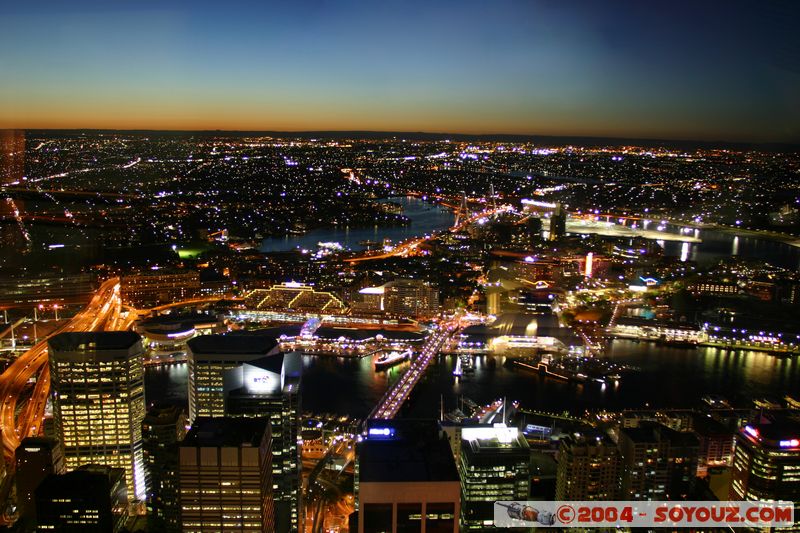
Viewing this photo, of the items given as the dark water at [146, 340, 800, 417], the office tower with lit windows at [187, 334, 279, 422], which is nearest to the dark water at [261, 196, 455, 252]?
the dark water at [146, 340, 800, 417]

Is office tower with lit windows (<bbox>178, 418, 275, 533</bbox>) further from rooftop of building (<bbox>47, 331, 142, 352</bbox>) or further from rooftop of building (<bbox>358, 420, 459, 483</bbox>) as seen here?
rooftop of building (<bbox>47, 331, 142, 352</bbox>)

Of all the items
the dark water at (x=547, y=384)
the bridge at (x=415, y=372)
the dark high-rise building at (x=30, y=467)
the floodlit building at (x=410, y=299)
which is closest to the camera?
the dark high-rise building at (x=30, y=467)

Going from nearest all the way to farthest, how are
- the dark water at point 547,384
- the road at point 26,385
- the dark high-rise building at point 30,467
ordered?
the dark high-rise building at point 30,467 → the road at point 26,385 → the dark water at point 547,384

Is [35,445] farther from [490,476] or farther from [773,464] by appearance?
[773,464]

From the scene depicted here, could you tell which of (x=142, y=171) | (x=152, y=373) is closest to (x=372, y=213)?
(x=142, y=171)

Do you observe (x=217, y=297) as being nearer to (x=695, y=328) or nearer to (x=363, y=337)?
(x=363, y=337)

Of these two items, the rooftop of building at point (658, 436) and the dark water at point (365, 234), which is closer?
the rooftop of building at point (658, 436)

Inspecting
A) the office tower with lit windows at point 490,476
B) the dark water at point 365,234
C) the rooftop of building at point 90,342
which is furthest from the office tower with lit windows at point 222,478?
the dark water at point 365,234

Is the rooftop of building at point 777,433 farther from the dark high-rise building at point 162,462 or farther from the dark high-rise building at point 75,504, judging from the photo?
the dark high-rise building at point 75,504
